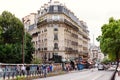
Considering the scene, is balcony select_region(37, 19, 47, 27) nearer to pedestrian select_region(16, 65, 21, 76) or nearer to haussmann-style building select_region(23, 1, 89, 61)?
haussmann-style building select_region(23, 1, 89, 61)

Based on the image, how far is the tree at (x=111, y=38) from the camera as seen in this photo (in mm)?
106325

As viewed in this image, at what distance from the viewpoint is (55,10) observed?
120 m

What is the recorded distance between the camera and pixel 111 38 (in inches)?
4279

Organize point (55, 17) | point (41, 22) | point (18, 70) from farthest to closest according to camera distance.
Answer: point (41, 22) < point (55, 17) < point (18, 70)

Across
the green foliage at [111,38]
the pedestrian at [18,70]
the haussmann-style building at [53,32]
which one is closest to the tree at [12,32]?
the haussmann-style building at [53,32]

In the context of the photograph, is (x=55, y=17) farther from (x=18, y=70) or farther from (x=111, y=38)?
(x=18, y=70)

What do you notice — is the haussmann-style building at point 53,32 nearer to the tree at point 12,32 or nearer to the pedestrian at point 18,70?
the tree at point 12,32

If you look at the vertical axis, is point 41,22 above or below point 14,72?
above

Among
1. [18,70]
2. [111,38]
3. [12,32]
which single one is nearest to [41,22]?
[111,38]

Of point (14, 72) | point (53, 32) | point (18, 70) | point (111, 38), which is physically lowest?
point (14, 72)

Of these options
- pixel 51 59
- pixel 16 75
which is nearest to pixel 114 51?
pixel 51 59

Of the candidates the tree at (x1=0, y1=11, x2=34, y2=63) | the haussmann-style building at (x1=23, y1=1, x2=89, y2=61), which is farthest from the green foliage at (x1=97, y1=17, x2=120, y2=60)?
the tree at (x1=0, y1=11, x2=34, y2=63)

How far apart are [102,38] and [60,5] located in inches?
699

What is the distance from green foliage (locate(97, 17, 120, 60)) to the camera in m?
106
